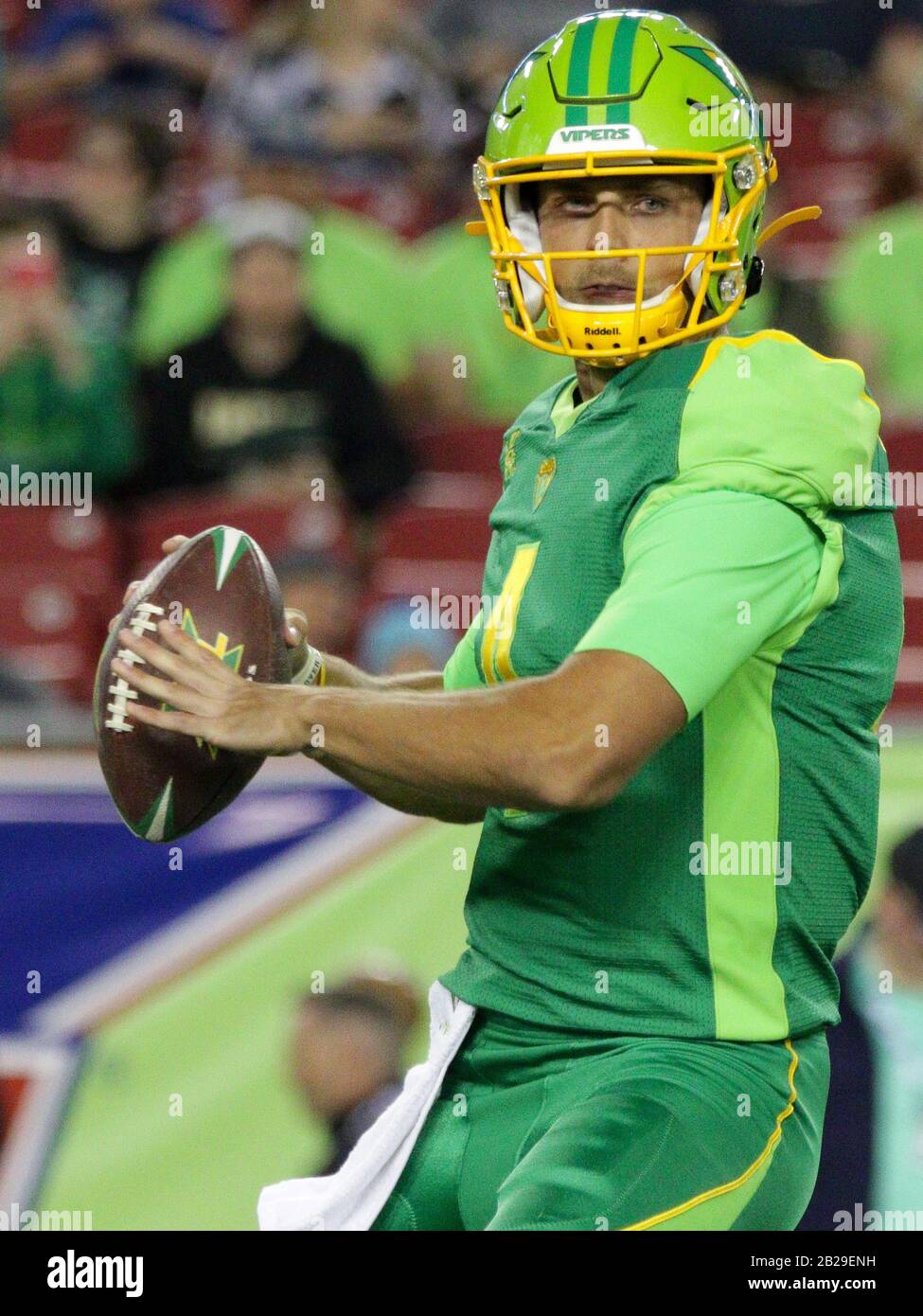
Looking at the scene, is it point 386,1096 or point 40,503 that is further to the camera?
point 40,503

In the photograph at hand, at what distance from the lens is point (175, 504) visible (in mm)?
5320

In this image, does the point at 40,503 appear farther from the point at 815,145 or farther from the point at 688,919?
the point at 688,919

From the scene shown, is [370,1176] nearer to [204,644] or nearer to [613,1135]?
[613,1135]

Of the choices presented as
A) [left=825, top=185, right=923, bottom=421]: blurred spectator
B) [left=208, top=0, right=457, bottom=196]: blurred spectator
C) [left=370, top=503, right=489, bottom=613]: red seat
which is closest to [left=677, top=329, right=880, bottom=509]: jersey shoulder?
[left=370, top=503, right=489, bottom=613]: red seat

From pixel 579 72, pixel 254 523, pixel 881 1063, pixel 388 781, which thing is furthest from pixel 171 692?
pixel 254 523

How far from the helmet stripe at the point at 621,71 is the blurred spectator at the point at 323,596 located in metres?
2.38

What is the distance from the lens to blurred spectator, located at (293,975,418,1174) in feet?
12.6

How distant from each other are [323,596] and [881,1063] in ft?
5.39

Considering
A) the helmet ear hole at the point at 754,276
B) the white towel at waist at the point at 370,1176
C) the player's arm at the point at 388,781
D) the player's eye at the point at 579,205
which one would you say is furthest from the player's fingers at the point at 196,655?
the helmet ear hole at the point at 754,276

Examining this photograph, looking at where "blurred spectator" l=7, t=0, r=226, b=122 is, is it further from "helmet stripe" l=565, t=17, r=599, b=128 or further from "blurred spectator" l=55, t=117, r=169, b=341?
"helmet stripe" l=565, t=17, r=599, b=128

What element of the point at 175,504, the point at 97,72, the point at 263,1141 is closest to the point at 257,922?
the point at 263,1141

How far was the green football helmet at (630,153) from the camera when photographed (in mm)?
2215

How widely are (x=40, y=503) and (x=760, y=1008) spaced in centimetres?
355

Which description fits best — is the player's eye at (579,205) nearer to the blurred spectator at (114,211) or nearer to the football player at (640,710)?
the football player at (640,710)
